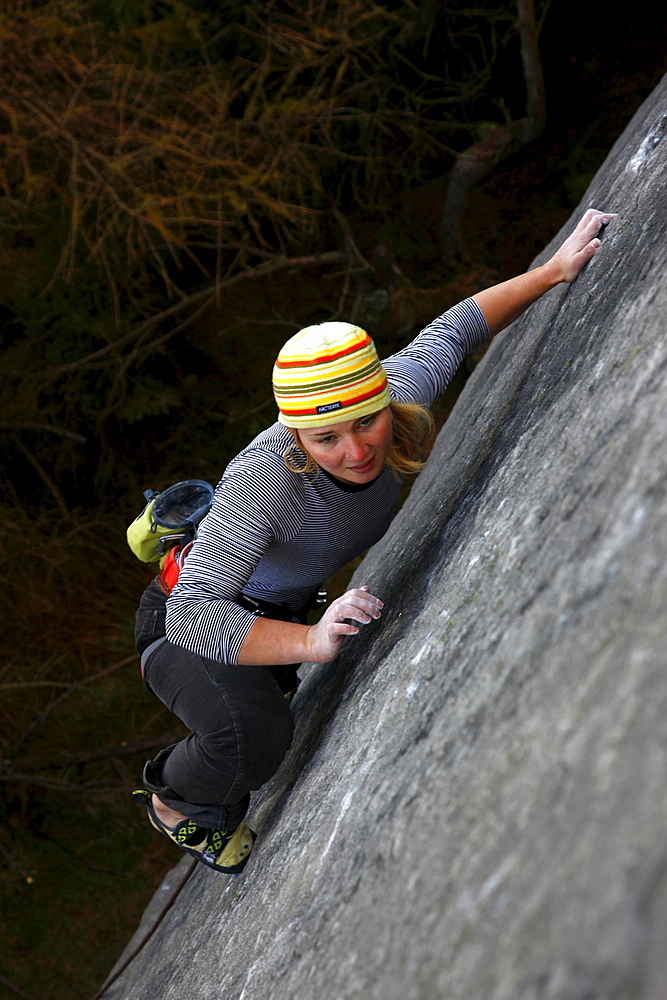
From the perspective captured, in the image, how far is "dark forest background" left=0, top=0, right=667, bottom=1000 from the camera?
444 centimetres

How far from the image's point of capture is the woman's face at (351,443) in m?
1.61

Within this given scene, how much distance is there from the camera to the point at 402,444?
1.80m

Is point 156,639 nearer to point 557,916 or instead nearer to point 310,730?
point 310,730

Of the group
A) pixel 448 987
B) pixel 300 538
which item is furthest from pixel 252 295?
pixel 448 987

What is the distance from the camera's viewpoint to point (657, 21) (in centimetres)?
580

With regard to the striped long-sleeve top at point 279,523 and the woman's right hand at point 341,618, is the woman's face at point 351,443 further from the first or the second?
the woman's right hand at point 341,618

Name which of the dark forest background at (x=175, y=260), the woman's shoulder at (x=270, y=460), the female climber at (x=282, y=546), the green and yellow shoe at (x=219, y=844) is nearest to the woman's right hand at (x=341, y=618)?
the female climber at (x=282, y=546)

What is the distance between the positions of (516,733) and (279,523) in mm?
948

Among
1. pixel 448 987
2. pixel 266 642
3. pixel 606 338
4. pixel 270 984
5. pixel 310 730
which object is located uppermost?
pixel 606 338

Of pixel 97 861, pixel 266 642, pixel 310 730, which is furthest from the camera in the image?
pixel 97 861

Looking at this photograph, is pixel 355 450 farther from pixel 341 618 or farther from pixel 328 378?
pixel 341 618

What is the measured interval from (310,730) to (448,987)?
127 centimetres

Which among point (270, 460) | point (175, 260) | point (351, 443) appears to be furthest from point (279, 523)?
point (175, 260)

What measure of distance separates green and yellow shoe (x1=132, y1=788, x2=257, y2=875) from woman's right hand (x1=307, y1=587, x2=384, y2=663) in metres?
0.71
